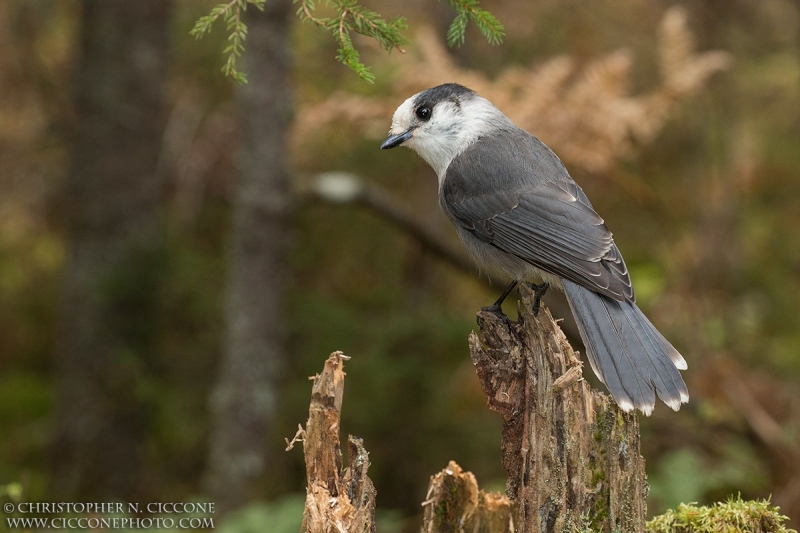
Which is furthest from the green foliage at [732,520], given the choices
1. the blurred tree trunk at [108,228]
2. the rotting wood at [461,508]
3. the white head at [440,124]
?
the blurred tree trunk at [108,228]

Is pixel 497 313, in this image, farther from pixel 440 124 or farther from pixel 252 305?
pixel 252 305

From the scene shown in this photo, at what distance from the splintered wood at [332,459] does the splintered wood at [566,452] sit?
52 cm

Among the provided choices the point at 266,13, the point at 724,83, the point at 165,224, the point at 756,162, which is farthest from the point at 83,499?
the point at 756,162

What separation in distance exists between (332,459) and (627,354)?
1220mm

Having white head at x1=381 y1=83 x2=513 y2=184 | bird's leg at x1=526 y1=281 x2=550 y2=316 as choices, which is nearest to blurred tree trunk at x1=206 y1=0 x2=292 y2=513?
white head at x1=381 y1=83 x2=513 y2=184

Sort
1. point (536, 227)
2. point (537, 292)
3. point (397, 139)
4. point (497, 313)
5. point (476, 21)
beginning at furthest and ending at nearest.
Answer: point (397, 139), point (536, 227), point (537, 292), point (497, 313), point (476, 21)

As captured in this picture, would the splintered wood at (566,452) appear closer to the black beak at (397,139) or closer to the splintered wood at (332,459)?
the splintered wood at (332,459)

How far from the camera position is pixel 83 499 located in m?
6.11

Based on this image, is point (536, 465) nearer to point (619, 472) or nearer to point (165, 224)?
point (619, 472)

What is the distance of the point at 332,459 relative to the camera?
A: 2678 mm

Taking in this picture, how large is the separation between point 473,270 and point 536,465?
3.31 meters

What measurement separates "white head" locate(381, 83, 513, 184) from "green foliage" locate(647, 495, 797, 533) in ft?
6.92

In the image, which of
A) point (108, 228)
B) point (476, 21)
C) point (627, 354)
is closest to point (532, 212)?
point (627, 354)

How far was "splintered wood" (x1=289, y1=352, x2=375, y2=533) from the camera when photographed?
265cm
